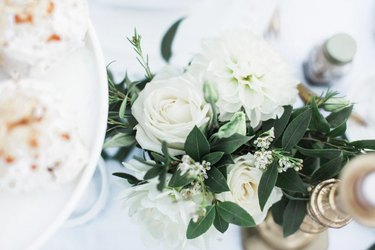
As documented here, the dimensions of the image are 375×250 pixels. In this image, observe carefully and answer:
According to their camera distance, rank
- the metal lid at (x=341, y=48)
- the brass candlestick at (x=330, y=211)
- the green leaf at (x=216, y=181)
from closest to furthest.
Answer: the brass candlestick at (x=330, y=211) < the green leaf at (x=216, y=181) < the metal lid at (x=341, y=48)

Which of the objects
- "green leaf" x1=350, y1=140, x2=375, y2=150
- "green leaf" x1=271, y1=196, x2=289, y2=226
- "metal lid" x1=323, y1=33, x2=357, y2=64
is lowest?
"green leaf" x1=271, y1=196, x2=289, y2=226

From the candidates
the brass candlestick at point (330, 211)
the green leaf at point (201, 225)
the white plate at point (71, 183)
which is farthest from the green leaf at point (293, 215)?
the white plate at point (71, 183)

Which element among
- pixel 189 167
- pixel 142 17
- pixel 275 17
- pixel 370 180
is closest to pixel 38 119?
pixel 189 167

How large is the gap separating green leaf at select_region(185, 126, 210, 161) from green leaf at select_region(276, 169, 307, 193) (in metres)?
0.08

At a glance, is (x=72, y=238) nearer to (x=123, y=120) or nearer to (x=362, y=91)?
(x=123, y=120)

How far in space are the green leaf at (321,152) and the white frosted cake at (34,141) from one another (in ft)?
0.70

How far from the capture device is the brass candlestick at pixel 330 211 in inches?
12.9

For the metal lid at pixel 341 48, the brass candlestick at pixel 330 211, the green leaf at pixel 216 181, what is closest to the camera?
the brass candlestick at pixel 330 211

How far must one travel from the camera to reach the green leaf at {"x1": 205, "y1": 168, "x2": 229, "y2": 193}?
0.43 metres

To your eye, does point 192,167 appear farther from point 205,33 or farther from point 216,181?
point 205,33

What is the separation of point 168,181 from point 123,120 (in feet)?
0.40

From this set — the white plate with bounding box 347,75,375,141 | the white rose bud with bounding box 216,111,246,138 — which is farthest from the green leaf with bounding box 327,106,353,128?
the white plate with bounding box 347,75,375,141

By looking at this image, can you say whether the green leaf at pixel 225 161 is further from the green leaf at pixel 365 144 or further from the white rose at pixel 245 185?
the green leaf at pixel 365 144

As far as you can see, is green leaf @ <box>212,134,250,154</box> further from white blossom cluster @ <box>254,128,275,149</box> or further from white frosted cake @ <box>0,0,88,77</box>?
white frosted cake @ <box>0,0,88,77</box>
